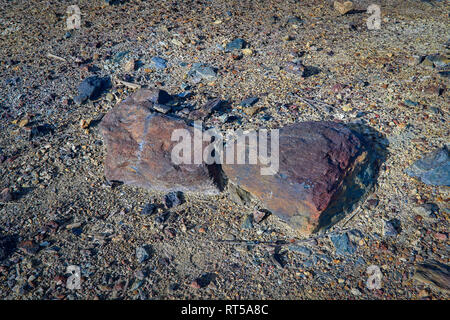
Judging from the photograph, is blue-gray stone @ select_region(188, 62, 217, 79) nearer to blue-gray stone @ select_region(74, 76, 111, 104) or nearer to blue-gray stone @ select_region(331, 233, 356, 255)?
blue-gray stone @ select_region(74, 76, 111, 104)

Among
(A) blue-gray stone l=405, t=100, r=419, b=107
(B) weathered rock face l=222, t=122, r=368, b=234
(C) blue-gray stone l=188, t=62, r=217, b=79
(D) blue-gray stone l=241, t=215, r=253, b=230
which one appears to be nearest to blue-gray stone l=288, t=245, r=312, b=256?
(B) weathered rock face l=222, t=122, r=368, b=234

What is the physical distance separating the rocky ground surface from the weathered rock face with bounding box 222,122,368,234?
0.13 meters

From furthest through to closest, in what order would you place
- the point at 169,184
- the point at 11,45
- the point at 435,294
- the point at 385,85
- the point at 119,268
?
the point at 11,45 < the point at 385,85 < the point at 169,184 < the point at 119,268 < the point at 435,294

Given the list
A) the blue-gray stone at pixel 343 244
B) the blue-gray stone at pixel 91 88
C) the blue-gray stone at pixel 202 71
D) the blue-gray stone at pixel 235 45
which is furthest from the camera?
the blue-gray stone at pixel 235 45

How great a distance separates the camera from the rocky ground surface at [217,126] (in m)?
2.14

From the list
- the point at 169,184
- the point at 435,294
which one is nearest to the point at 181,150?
the point at 169,184

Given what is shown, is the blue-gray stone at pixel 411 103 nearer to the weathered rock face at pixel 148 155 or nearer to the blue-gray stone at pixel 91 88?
the weathered rock face at pixel 148 155

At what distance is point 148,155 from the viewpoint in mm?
2578

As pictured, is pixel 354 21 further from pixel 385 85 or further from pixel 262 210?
pixel 262 210

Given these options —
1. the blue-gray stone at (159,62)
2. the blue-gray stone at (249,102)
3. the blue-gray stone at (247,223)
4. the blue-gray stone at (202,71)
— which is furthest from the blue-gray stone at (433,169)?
the blue-gray stone at (159,62)

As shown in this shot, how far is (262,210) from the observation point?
2453 millimetres

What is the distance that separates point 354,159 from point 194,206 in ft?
3.92

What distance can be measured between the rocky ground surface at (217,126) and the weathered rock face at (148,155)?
0.33 feet

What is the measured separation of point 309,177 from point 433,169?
98 cm
